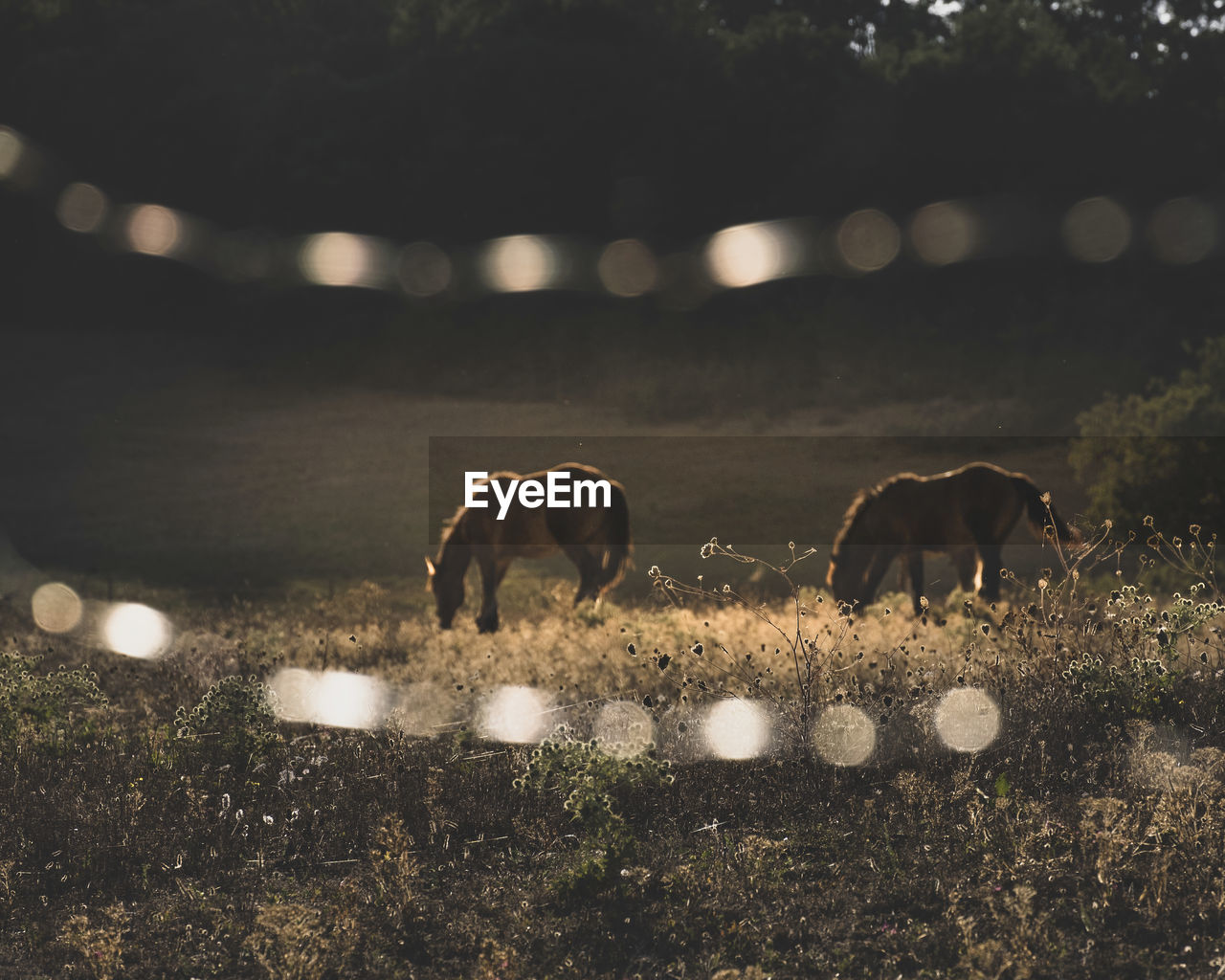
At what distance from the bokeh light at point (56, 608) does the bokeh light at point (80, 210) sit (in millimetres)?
22677

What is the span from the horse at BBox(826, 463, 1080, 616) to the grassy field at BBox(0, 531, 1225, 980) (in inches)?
119

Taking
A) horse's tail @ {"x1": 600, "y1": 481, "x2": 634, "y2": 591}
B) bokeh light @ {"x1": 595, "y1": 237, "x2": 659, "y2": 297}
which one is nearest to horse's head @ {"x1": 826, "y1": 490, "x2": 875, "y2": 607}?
horse's tail @ {"x1": 600, "y1": 481, "x2": 634, "y2": 591}

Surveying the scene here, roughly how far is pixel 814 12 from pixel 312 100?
49.2ft

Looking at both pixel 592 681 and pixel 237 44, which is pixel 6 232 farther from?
pixel 592 681

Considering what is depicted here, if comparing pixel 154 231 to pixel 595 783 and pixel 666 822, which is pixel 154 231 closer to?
pixel 595 783

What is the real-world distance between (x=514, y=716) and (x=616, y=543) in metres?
5.12

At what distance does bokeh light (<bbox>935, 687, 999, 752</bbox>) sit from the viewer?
671cm

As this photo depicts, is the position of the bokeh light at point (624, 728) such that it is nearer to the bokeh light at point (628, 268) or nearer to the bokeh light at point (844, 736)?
the bokeh light at point (844, 736)

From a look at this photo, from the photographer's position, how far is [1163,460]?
14602 millimetres

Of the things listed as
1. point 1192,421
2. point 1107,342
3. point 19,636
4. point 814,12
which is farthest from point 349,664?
point 814,12

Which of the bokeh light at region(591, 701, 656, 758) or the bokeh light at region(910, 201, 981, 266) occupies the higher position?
the bokeh light at region(910, 201, 981, 266)

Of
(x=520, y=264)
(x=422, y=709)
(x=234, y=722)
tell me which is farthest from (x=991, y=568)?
(x=520, y=264)

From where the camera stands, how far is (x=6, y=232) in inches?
1297

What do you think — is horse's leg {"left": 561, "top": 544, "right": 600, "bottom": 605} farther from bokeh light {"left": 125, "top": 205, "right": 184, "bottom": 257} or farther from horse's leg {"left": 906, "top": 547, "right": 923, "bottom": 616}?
bokeh light {"left": 125, "top": 205, "right": 184, "bottom": 257}
